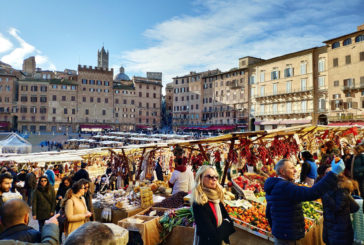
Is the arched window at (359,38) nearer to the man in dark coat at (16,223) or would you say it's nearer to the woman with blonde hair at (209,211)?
the woman with blonde hair at (209,211)

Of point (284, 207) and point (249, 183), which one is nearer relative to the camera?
point (284, 207)

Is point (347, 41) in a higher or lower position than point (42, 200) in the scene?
higher

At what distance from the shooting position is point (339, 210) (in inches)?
129

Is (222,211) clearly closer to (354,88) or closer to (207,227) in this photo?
(207,227)

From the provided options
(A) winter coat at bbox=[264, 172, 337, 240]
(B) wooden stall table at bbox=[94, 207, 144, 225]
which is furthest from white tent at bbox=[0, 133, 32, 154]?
(A) winter coat at bbox=[264, 172, 337, 240]

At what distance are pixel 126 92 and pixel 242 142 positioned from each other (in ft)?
188

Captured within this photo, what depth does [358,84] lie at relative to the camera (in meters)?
30.7

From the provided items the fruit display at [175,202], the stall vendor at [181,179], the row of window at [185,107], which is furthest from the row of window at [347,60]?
the fruit display at [175,202]

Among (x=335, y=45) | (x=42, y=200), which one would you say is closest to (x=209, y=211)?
(x=42, y=200)

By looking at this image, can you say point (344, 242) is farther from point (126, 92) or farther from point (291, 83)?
point (126, 92)

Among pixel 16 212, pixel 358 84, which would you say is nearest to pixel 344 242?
pixel 16 212

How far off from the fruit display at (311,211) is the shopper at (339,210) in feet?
4.37

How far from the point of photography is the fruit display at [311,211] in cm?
469

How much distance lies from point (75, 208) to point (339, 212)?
12.2ft
